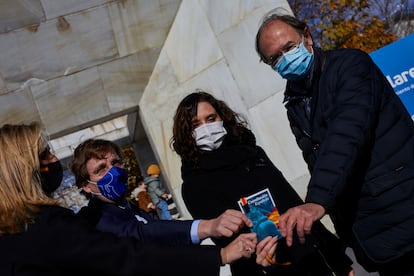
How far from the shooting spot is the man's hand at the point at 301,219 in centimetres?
170

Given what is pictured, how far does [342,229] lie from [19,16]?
4998 mm

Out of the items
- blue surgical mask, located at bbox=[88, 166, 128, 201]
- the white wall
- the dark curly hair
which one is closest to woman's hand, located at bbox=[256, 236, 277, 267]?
the dark curly hair

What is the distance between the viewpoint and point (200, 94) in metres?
2.92

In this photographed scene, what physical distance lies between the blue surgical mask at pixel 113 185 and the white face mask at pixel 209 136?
57 centimetres

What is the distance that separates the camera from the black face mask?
180 centimetres

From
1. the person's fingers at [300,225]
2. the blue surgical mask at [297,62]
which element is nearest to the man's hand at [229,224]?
the person's fingers at [300,225]

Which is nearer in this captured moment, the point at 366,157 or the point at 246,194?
the point at 366,157

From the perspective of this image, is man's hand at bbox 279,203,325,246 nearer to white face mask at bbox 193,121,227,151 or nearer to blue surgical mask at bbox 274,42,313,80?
blue surgical mask at bbox 274,42,313,80

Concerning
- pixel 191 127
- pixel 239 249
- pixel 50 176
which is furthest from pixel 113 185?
pixel 239 249

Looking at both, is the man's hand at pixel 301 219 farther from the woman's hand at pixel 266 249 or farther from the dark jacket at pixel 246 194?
Answer: the dark jacket at pixel 246 194

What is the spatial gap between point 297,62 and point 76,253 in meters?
1.45

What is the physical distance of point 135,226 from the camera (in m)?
2.46

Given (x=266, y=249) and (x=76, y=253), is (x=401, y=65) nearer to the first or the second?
(x=266, y=249)

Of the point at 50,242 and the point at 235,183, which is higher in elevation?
the point at 50,242
